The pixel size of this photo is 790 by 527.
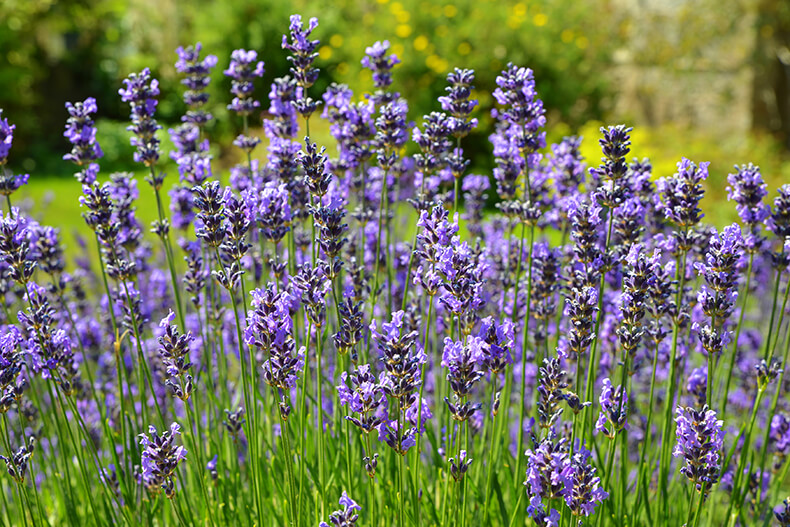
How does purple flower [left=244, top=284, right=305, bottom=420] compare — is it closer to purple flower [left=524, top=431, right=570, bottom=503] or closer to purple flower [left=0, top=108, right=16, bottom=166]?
purple flower [left=524, top=431, right=570, bottom=503]

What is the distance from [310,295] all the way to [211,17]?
57.1 feet

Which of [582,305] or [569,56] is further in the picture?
[569,56]

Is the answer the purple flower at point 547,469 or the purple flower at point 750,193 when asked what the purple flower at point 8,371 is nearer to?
the purple flower at point 547,469

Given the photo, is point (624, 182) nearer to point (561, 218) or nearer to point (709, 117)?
point (561, 218)

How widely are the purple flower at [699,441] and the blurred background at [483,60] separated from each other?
856cm

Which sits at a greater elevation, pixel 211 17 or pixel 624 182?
pixel 211 17

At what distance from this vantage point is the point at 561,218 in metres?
3.37

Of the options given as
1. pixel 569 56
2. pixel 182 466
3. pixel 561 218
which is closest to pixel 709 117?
pixel 569 56

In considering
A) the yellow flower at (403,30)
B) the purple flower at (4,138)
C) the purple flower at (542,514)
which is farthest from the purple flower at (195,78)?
the yellow flower at (403,30)

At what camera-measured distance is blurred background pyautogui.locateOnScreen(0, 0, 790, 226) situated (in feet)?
38.3

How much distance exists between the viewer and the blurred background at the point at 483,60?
11.7 m

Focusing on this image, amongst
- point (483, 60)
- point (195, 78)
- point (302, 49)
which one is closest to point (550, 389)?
point (302, 49)

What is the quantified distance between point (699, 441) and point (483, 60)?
10047mm

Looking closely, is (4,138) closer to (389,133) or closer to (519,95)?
(389,133)
